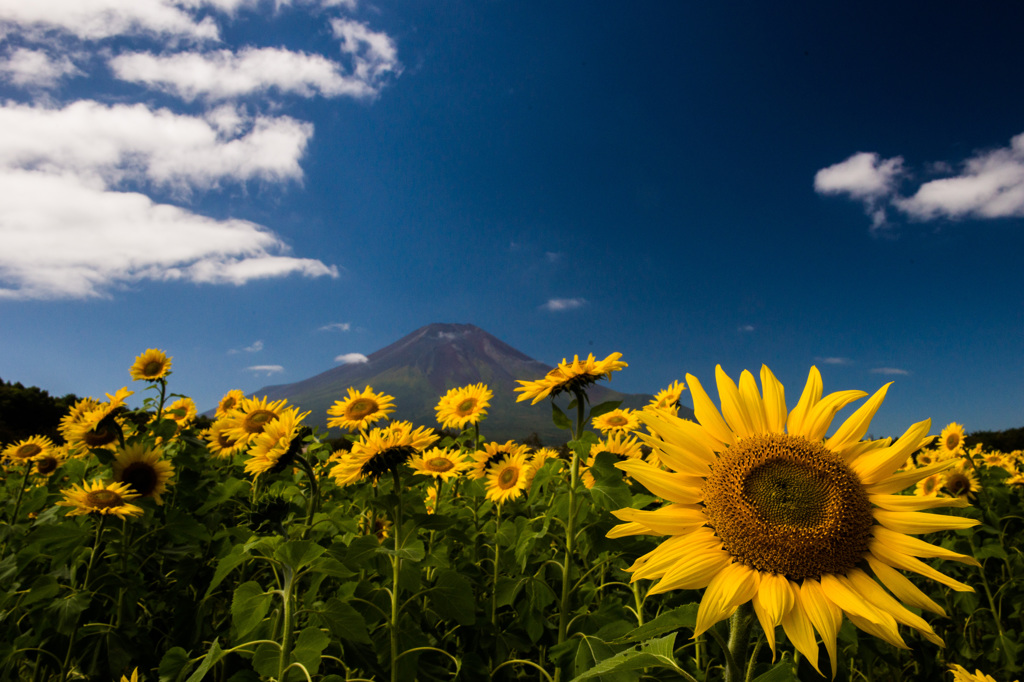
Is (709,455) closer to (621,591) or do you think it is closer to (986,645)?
(621,591)

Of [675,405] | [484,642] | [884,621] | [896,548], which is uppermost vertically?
[675,405]

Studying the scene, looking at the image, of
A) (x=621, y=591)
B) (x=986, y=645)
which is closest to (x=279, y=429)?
(x=621, y=591)

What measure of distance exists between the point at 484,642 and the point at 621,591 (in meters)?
1.11

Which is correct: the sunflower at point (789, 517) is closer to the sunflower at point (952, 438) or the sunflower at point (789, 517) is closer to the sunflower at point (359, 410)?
the sunflower at point (359, 410)

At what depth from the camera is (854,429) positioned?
1.60 meters

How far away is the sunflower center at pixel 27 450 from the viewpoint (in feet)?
23.1

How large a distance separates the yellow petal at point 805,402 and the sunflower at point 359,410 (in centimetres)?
404

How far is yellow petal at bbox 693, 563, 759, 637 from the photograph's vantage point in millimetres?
1293

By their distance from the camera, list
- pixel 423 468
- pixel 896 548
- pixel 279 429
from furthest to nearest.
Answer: pixel 423 468 < pixel 279 429 < pixel 896 548

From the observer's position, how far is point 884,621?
4.10 ft

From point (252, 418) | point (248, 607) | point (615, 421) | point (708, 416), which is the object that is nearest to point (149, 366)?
point (252, 418)

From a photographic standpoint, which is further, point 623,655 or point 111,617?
point 111,617

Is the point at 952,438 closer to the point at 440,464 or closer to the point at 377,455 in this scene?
the point at 440,464

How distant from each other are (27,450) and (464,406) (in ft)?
20.4
